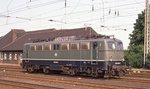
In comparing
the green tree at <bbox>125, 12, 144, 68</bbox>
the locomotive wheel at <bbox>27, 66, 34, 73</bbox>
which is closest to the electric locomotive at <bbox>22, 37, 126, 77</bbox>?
the locomotive wheel at <bbox>27, 66, 34, 73</bbox>

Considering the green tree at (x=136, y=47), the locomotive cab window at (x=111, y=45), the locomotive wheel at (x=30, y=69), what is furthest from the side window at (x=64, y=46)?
the green tree at (x=136, y=47)

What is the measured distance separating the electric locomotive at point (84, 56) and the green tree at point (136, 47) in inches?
542

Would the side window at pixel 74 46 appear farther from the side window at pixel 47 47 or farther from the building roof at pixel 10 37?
the building roof at pixel 10 37

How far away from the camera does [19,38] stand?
77000mm

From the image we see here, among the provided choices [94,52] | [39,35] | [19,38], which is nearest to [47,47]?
[94,52]

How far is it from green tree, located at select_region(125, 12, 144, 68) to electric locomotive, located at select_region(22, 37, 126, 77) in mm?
13768

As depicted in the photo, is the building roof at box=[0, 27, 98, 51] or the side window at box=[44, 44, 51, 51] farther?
the building roof at box=[0, 27, 98, 51]

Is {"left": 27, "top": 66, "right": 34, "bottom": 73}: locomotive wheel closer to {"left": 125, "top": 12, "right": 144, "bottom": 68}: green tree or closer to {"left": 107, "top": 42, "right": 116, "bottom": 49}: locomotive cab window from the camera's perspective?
{"left": 107, "top": 42, "right": 116, "bottom": 49}: locomotive cab window

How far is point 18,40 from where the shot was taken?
75.9m

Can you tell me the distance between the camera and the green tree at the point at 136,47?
1788 inches

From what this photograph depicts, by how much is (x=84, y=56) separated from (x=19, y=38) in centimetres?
4835

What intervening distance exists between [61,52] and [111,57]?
5325 millimetres

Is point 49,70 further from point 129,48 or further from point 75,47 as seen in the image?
point 129,48

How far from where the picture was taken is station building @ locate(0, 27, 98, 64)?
67438 millimetres
